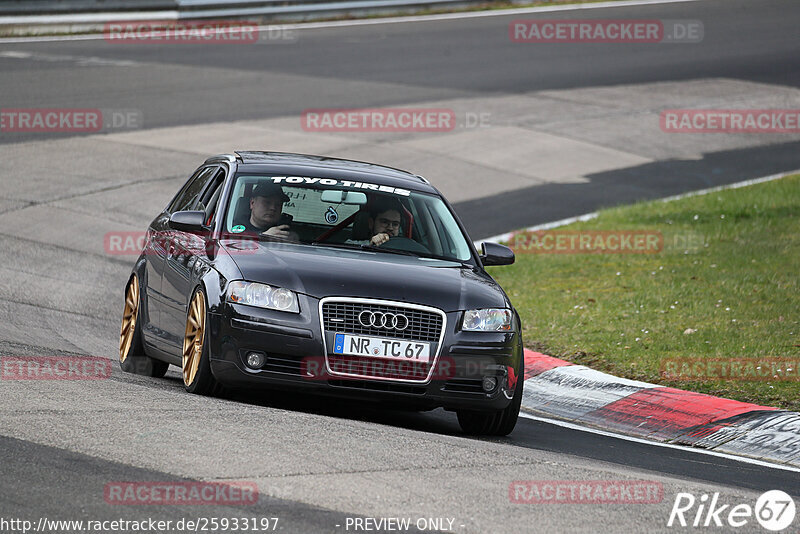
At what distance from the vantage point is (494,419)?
8328mm

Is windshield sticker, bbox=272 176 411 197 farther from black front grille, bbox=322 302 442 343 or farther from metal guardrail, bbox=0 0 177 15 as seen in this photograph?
metal guardrail, bbox=0 0 177 15

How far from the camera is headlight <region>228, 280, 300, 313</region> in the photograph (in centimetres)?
770

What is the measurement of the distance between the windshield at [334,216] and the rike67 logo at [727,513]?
10.4 ft

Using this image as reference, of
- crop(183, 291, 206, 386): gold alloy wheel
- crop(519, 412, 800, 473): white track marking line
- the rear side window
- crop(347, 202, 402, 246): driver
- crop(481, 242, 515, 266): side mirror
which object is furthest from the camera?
the rear side window

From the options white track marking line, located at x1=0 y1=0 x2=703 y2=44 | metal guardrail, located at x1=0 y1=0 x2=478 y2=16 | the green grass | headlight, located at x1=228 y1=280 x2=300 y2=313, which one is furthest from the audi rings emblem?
metal guardrail, located at x1=0 y1=0 x2=478 y2=16

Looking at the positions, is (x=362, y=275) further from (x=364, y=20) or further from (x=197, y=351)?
(x=364, y=20)

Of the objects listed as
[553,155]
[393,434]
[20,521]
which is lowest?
[553,155]

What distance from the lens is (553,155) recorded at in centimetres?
2267

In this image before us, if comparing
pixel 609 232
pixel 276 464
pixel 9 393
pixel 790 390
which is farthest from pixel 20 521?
pixel 609 232

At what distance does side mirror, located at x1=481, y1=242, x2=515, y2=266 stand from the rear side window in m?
2.08

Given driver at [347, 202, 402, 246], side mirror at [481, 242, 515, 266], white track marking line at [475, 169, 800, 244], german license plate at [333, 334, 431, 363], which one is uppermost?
driver at [347, 202, 402, 246]

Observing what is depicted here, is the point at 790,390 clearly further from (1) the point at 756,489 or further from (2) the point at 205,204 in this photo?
(2) the point at 205,204

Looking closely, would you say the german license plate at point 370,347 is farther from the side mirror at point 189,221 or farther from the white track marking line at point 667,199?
the white track marking line at point 667,199

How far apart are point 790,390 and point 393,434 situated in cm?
388
